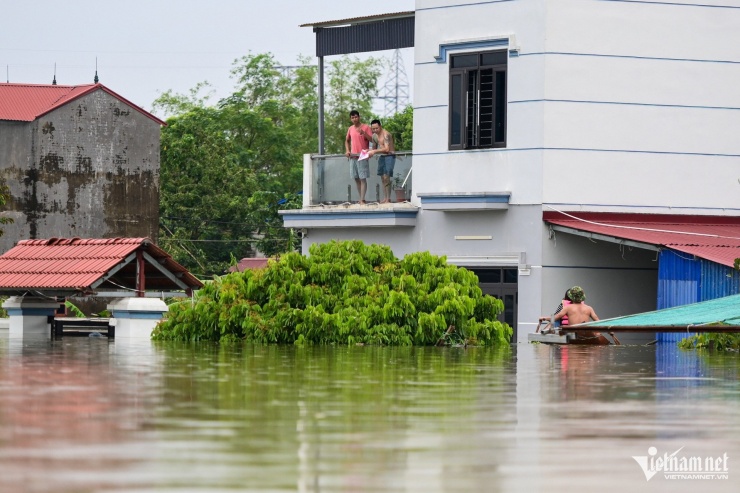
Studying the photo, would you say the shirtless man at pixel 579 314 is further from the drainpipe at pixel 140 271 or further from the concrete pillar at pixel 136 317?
the drainpipe at pixel 140 271

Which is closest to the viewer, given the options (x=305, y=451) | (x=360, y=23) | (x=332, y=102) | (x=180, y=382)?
(x=305, y=451)

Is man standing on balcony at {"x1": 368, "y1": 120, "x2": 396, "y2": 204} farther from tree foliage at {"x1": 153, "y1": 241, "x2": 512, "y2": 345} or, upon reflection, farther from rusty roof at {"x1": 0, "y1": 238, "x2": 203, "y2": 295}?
rusty roof at {"x1": 0, "y1": 238, "x2": 203, "y2": 295}

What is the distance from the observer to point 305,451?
25.6 ft

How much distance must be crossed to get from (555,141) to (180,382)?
16.3 metres

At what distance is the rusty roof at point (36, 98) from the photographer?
65312mm

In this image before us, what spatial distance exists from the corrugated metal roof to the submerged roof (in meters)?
4.23

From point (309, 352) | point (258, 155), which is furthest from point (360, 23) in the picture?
point (258, 155)

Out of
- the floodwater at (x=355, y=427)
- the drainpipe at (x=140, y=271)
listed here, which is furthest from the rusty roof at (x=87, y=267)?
the floodwater at (x=355, y=427)

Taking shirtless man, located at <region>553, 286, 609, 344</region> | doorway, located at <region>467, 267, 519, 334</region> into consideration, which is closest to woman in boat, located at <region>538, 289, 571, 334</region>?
shirtless man, located at <region>553, 286, 609, 344</region>

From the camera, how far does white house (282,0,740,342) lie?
28219mm

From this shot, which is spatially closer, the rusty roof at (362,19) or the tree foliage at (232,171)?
the rusty roof at (362,19)

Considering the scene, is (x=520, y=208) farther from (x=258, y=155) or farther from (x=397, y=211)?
(x=258, y=155)

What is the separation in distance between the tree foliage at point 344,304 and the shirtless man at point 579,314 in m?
0.98

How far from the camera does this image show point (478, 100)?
29062mm
